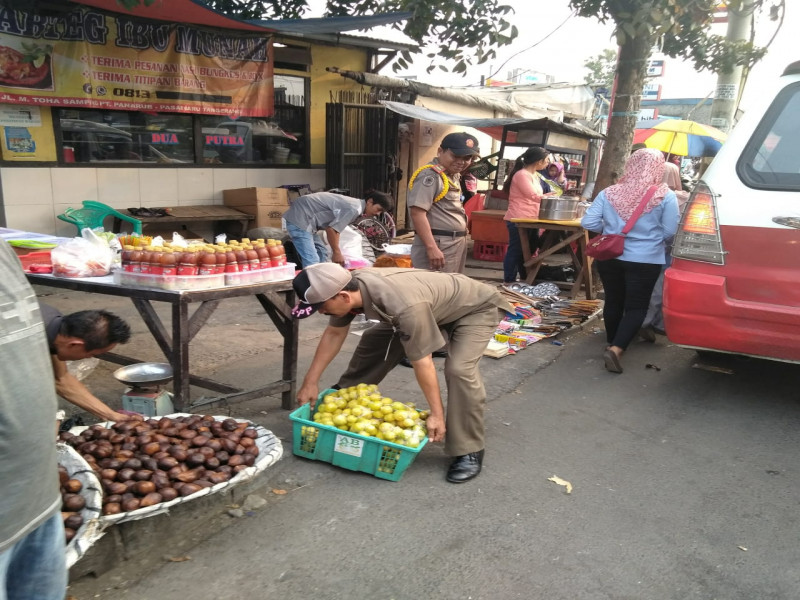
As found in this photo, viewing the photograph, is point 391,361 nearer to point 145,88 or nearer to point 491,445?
point 491,445

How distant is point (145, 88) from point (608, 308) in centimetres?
608

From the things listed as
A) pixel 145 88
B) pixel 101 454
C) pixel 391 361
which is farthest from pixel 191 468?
pixel 145 88

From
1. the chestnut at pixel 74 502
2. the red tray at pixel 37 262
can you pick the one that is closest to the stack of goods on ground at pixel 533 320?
the red tray at pixel 37 262

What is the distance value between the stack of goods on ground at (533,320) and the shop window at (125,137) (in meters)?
4.73

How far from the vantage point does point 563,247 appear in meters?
→ 7.70

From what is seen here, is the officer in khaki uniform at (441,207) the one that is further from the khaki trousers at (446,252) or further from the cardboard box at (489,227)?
the cardboard box at (489,227)

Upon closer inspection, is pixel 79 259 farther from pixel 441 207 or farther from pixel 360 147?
pixel 360 147

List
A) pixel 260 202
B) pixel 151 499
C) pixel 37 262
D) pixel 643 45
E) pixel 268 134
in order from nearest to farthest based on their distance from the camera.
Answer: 1. pixel 151 499
2. pixel 37 262
3. pixel 643 45
4. pixel 260 202
5. pixel 268 134

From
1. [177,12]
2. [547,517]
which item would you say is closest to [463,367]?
[547,517]

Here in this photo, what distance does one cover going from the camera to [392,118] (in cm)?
1045

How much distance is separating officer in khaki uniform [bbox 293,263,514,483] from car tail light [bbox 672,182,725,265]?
51.6 inches

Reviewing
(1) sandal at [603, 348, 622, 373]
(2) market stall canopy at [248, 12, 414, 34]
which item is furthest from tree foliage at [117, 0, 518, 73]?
(1) sandal at [603, 348, 622, 373]

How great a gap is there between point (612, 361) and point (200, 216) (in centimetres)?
550

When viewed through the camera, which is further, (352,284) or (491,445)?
(491,445)
